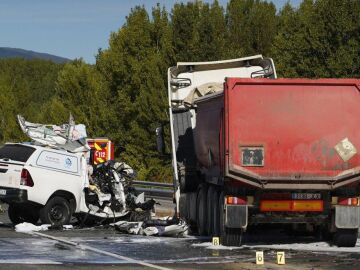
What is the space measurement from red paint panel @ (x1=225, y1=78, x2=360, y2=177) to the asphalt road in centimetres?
129

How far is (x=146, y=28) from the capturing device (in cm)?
4375

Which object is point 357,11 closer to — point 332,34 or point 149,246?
point 332,34

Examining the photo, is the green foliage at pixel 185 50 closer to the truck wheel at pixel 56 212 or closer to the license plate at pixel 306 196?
the truck wheel at pixel 56 212

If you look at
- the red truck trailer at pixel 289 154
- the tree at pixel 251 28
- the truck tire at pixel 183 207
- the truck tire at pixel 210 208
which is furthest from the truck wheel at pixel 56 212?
the tree at pixel 251 28

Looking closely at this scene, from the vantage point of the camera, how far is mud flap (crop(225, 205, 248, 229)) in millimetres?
12477

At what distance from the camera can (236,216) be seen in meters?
12.5

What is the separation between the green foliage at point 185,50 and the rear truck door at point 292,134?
22.0 meters

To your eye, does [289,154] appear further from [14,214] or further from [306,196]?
[14,214]

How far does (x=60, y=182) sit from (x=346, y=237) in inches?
244

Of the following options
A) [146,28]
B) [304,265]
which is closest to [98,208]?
[304,265]

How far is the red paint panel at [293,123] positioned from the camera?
40.0ft

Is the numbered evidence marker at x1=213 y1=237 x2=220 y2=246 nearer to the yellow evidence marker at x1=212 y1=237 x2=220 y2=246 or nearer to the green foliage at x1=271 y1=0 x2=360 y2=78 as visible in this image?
the yellow evidence marker at x1=212 y1=237 x2=220 y2=246

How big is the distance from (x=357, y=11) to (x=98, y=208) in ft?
65.5

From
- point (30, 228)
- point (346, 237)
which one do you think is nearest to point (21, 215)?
point (30, 228)
